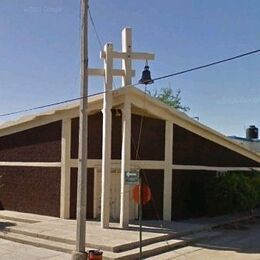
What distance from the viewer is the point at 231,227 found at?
1764 centimetres

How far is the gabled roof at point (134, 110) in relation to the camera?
16.0m

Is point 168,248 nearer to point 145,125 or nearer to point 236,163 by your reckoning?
point 145,125

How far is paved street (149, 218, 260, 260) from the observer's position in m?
12.4

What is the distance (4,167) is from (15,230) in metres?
5.46

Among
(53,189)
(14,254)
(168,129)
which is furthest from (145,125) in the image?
(14,254)

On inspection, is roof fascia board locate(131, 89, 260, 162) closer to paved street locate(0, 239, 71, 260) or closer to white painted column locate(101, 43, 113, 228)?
white painted column locate(101, 43, 113, 228)

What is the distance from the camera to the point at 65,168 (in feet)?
57.0

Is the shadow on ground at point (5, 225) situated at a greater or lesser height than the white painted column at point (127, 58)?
lesser

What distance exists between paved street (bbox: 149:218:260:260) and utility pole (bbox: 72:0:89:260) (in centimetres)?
257

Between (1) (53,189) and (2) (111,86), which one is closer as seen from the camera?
(2) (111,86)

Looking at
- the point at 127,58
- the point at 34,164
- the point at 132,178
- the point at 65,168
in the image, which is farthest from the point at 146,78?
the point at 34,164

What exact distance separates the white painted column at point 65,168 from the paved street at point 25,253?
3.80 m

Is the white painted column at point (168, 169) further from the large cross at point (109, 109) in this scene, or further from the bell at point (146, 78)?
the bell at point (146, 78)

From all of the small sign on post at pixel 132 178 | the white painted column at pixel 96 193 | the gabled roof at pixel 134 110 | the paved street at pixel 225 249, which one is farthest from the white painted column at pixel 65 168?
the small sign on post at pixel 132 178
